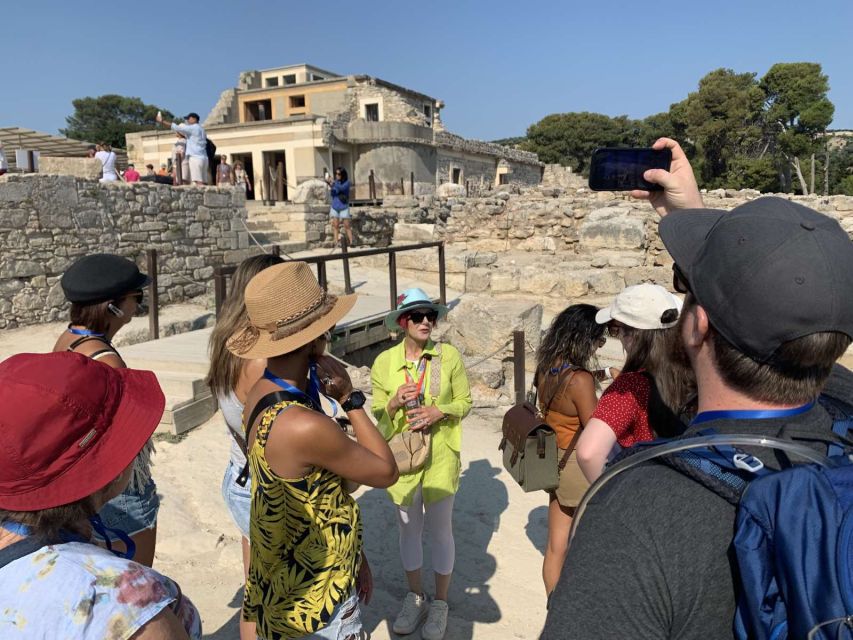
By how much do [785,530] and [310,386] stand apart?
161 cm

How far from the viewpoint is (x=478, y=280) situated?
1121cm

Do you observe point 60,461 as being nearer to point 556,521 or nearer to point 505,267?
point 556,521

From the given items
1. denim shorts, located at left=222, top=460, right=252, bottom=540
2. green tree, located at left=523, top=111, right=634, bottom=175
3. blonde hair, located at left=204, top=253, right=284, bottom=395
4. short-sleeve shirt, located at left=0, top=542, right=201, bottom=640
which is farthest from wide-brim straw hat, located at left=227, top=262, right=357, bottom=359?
green tree, located at left=523, top=111, right=634, bottom=175

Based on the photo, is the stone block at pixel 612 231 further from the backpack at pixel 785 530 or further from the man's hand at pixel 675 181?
the backpack at pixel 785 530

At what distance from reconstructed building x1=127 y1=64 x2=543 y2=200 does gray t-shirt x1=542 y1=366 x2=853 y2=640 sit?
22345 millimetres

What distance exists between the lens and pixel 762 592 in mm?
786

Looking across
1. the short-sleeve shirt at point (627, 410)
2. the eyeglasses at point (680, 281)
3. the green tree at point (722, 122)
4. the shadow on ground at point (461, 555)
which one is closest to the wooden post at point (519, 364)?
the shadow on ground at point (461, 555)

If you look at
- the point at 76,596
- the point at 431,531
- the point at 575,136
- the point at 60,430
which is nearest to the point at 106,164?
the point at 431,531

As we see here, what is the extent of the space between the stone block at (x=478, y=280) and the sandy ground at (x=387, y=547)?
6176 mm

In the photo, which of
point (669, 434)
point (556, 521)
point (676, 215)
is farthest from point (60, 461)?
point (556, 521)

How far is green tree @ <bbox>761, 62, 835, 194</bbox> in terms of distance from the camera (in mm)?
29969

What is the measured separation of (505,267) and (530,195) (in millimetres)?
4034

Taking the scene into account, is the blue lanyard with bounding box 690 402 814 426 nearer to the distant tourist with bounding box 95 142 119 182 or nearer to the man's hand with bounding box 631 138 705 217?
the man's hand with bounding box 631 138 705 217

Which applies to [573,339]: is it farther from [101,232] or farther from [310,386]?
[101,232]
